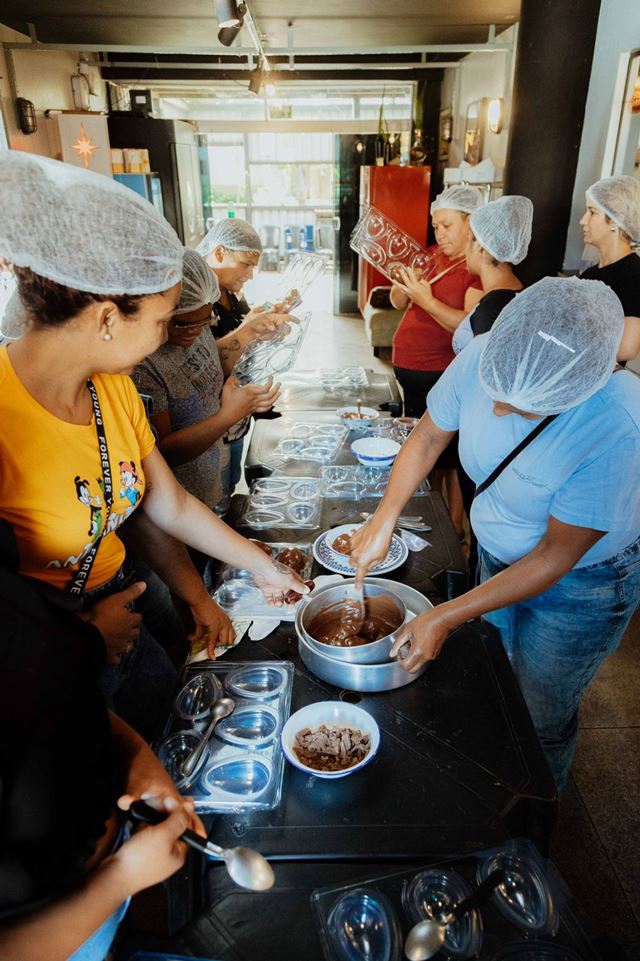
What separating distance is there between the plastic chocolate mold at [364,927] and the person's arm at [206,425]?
1.38 meters

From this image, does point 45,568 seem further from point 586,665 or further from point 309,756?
point 586,665

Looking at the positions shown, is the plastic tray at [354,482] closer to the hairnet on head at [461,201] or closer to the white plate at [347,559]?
the white plate at [347,559]

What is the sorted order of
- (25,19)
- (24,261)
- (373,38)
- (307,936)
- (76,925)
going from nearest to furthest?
(76,925), (307,936), (24,261), (25,19), (373,38)

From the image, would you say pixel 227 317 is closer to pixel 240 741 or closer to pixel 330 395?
pixel 330 395

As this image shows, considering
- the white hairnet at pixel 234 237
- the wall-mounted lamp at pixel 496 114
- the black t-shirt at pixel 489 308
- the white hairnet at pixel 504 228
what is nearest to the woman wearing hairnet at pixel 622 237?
the white hairnet at pixel 504 228

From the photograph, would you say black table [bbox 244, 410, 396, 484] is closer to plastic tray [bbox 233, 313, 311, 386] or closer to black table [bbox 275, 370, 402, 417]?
black table [bbox 275, 370, 402, 417]

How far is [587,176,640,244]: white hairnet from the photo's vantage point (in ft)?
8.22

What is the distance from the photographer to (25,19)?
6316 mm

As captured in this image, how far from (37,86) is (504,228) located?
6.61m

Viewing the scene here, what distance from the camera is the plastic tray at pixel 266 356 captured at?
268 cm

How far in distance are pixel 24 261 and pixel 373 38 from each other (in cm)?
860

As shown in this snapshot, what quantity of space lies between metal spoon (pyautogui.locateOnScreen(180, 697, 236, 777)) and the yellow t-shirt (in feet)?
1.31

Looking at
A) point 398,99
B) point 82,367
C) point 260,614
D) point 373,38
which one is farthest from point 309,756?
point 398,99

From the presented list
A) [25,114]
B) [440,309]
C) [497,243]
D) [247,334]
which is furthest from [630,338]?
[25,114]
